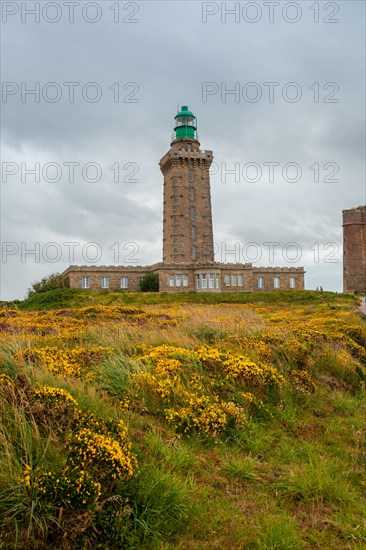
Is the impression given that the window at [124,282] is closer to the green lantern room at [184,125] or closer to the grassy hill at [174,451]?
the green lantern room at [184,125]

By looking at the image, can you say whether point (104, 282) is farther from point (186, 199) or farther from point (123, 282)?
point (186, 199)

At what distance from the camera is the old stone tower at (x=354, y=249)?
60.8 m

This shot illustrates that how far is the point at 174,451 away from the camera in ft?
18.5

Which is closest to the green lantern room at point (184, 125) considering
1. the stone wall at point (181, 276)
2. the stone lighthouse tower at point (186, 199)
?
the stone lighthouse tower at point (186, 199)

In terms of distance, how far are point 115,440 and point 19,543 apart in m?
1.39

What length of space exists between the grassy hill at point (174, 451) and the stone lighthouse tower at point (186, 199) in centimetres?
5286

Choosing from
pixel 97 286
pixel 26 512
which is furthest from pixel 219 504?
pixel 97 286

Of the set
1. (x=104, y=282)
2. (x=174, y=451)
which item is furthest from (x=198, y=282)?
(x=174, y=451)

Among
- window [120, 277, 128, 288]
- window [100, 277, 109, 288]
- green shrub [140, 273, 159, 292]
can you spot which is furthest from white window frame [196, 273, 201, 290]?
window [100, 277, 109, 288]

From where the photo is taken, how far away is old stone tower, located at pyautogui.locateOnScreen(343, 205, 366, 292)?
199 ft

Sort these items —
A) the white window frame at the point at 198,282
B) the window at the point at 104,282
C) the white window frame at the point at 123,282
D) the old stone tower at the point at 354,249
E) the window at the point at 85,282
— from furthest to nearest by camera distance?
the old stone tower at the point at 354,249 < the white window frame at the point at 123,282 < the window at the point at 104,282 < the white window frame at the point at 198,282 < the window at the point at 85,282

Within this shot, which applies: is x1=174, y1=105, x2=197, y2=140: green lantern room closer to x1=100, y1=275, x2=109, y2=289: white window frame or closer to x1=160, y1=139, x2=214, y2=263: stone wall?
x1=160, y1=139, x2=214, y2=263: stone wall

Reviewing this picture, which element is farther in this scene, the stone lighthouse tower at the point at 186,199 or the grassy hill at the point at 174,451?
the stone lighthouse tower at the point at 186,199

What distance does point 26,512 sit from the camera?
4.09m
